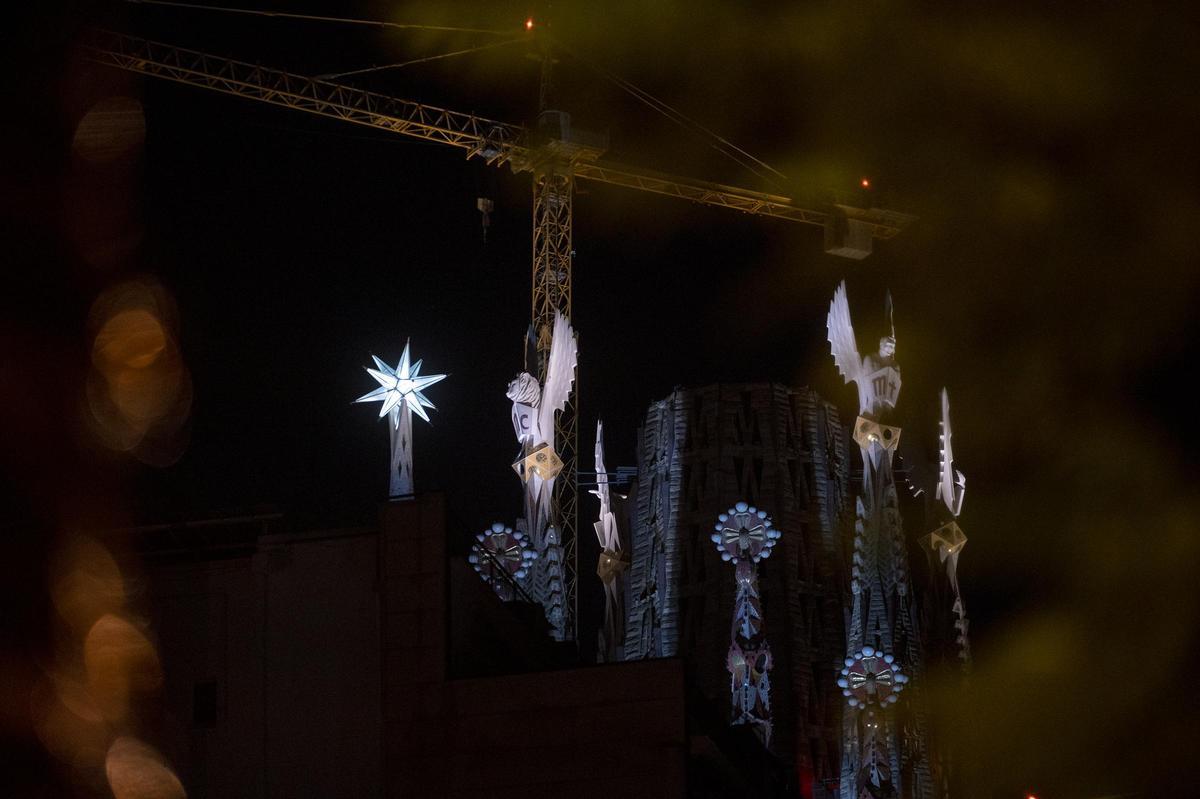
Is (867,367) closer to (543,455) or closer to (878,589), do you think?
(878,589)

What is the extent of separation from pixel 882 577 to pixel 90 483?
6079 centimetres

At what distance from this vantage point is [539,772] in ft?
137

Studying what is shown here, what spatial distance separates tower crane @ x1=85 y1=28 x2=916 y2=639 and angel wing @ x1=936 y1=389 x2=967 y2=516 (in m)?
19.7

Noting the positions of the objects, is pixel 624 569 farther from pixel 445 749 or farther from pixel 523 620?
pixel 445 749

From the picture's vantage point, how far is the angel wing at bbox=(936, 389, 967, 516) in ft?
311

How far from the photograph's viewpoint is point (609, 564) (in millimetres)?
97438

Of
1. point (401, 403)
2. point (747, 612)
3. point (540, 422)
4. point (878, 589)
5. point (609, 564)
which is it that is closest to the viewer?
point (401, 403)

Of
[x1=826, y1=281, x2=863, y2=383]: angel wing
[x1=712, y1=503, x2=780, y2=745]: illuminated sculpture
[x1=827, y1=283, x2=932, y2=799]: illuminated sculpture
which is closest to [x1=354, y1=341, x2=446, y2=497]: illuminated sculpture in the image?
[x1=712, y1=503, x2=780, y2=745]: illuminated sculpture

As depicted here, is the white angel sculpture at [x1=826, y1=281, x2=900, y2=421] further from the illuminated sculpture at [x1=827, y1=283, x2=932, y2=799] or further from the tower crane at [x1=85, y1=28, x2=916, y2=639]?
the tower crane at [x1=85, y1=28, x2=916, y2=639]

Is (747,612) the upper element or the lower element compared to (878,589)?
lower

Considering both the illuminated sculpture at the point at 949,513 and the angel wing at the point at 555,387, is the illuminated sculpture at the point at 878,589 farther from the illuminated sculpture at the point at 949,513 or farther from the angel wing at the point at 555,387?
the angel wing at the point at 555,387

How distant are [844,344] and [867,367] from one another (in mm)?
1755

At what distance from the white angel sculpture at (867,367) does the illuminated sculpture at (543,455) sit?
50.4 feet

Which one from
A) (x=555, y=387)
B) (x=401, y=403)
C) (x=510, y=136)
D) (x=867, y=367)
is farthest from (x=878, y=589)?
(x=401, y=403)
